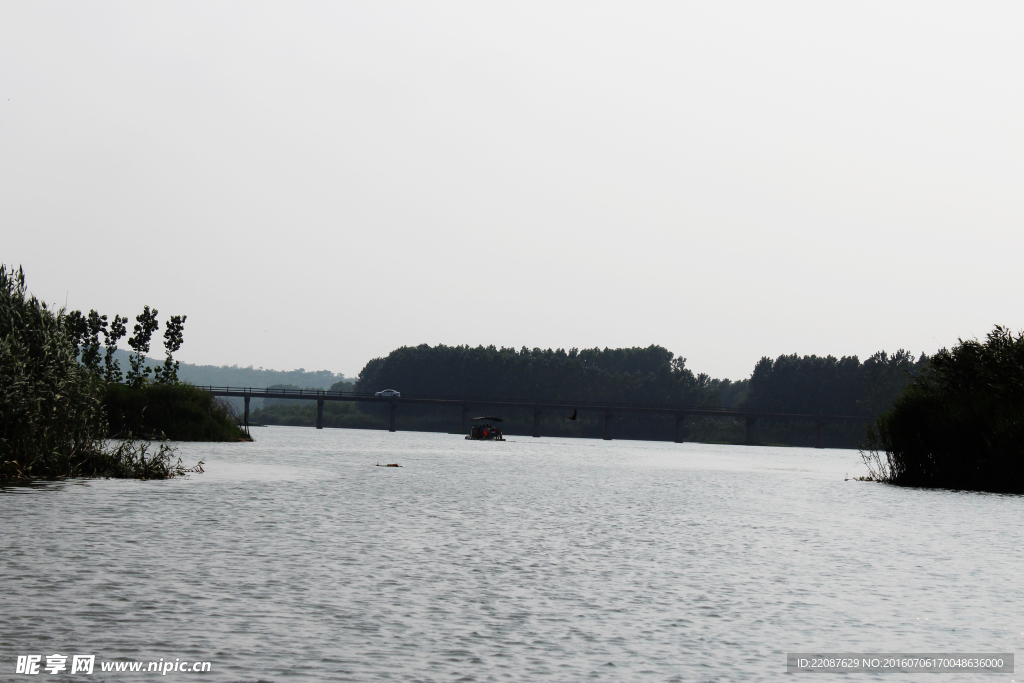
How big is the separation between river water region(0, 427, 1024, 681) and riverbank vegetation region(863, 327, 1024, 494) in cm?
588

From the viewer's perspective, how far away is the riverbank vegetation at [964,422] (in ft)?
150

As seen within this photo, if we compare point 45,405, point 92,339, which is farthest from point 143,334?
point 45,405

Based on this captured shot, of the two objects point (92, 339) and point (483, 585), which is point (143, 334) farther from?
point (483, 585)

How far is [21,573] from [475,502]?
23.3m

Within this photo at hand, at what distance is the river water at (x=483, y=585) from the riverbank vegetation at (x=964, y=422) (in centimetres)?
588

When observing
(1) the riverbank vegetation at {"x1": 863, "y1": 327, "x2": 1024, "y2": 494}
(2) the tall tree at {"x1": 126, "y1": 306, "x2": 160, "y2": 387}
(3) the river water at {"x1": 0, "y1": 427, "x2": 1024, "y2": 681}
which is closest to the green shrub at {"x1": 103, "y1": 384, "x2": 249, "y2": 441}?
(2) the tall tree at {"x1": 126, "y1": 306, "x2": 160, "y2": 387}

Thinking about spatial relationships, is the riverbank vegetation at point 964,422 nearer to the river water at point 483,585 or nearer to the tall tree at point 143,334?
the river water at point 483,585

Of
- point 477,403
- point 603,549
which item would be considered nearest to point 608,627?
point 603,549

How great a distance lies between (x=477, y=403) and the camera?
189 m

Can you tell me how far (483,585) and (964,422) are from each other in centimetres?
3477

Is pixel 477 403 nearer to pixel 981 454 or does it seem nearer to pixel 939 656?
pixel 981 454

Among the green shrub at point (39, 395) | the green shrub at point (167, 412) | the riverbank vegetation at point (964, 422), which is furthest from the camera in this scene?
the green shrub at point (167, 412)

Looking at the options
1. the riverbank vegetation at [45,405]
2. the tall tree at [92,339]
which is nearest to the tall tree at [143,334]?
the tall tree at [92,339]

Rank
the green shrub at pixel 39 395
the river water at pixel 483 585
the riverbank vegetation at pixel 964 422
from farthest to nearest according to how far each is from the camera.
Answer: the riverbank vegetation at pixel 964 422 → the green shrub at pixel 39 395 → the river water at pixel 483 585
